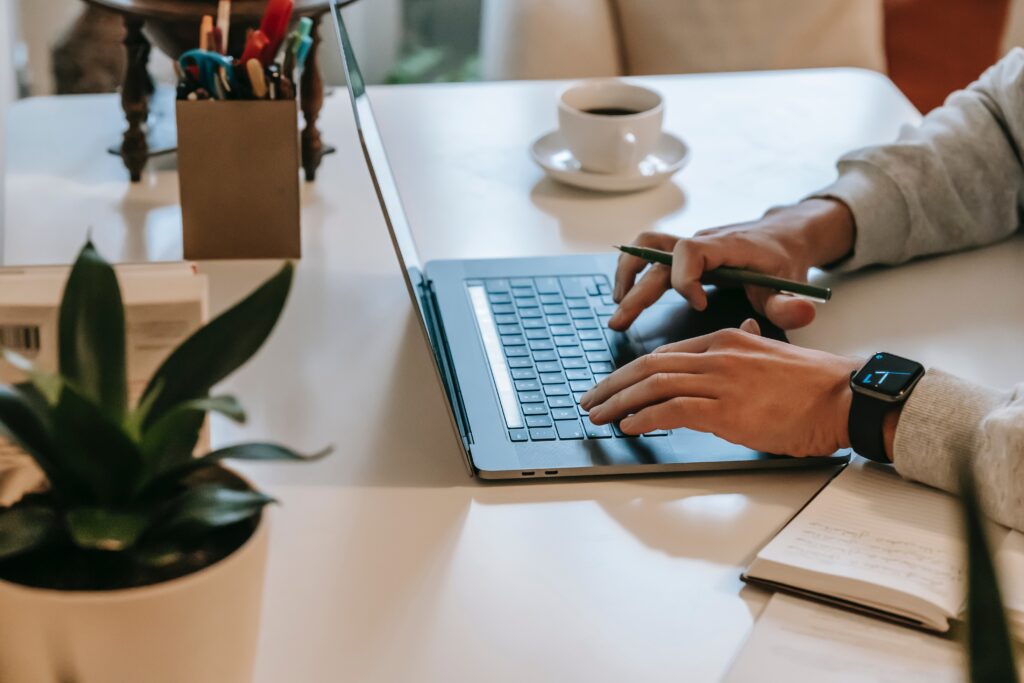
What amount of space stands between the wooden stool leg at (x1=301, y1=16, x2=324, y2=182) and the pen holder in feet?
0.59

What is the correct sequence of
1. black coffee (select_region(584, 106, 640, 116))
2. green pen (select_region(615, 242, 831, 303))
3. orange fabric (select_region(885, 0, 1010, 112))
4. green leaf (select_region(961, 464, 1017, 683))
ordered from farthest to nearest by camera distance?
orange fabric (select_region(885, 0, 1010, 112))
black coffee (select_region(584, 106, 640, 116))
green pen (select_region(615, 242, 831, 303))
green leaf (select_region(961, 464, 1017, 683))

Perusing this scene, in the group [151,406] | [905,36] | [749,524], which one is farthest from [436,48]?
[151,406]

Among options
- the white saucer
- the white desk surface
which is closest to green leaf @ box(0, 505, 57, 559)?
the white desk surface

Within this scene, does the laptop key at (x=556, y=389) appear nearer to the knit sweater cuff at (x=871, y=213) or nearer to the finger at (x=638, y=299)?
the finger at (x=638, y=299)

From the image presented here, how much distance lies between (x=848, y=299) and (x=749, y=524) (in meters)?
0.40

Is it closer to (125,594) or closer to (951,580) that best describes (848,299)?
(951,580)

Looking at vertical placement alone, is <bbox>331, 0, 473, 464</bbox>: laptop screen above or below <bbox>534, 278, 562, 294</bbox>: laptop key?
above

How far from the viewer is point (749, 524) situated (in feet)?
2.60

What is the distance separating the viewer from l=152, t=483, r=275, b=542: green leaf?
490 mm

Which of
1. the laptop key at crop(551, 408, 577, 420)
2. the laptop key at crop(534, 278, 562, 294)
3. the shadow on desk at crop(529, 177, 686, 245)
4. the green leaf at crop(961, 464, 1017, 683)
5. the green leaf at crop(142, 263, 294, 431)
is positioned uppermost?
the green leaf at crop(961, 464, 1017, 683)

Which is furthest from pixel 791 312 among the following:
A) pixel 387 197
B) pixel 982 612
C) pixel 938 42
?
pixel 938 42

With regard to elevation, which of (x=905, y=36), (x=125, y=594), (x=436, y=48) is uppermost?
(x=125, y=594)

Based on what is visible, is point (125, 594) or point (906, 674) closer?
point (125, 594)

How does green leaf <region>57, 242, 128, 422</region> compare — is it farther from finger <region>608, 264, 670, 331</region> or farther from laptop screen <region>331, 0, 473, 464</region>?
finger <region>608, 264, 670, 331</region>
